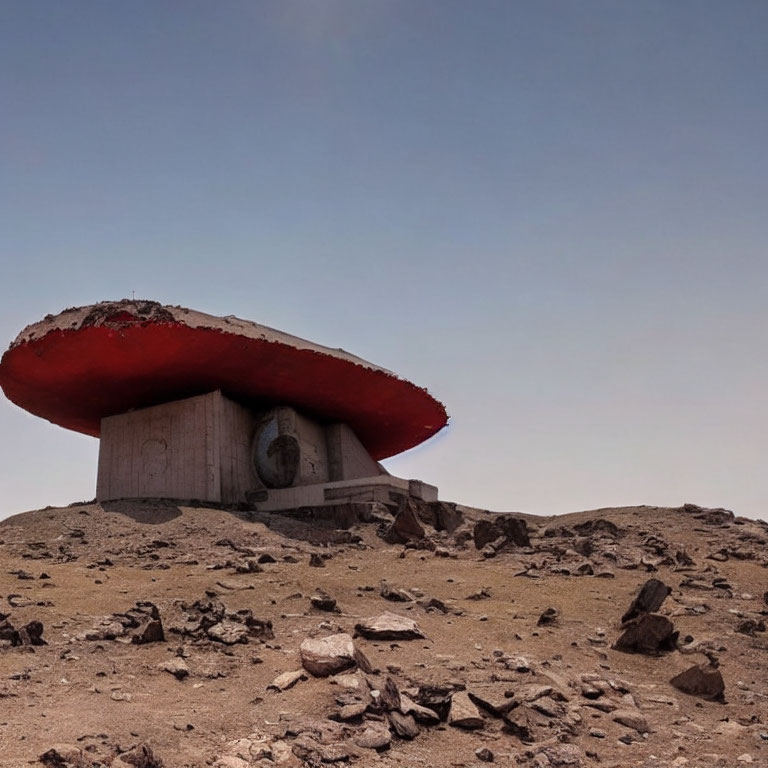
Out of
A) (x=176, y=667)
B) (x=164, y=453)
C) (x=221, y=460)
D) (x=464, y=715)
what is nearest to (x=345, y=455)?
(x=221, y=460)

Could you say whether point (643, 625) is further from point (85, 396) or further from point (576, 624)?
point (85, 396)

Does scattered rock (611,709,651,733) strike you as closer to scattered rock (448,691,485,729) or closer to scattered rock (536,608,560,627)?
scattered rock (448,691,485,729)

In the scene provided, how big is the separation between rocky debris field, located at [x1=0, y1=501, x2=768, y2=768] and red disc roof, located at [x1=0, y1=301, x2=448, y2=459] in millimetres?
4187

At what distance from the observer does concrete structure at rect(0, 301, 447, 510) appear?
15211 millimetres

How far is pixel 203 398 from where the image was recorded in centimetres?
1686

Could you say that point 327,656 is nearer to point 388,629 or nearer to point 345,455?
point 388,629

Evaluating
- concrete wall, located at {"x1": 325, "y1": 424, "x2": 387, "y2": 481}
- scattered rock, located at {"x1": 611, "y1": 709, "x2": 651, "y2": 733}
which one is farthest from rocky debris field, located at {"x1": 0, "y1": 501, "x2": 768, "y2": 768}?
concrete wall, located at {"x1": 325, "y1": 424, "x2": 387, "y2": 481}

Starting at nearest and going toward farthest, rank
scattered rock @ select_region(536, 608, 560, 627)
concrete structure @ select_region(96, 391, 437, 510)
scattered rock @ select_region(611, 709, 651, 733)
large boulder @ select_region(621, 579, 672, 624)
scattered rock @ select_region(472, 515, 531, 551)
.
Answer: scattered rock @ select_region(611, 709, 651, 733), scattered rock @ select_region(536, 608, 560, 627), large boulder @ select_region(621, 579, 672, 624), scattered rock @ select_region(472, 515, 531, 551), concrete structure @ select_region(96, 391, 437, 510)

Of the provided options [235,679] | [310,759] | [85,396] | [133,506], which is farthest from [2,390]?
[310,759]

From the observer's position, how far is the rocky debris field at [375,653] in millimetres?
4598

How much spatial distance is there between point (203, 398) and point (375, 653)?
11.3 metres

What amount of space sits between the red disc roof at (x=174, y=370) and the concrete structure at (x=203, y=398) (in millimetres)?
30

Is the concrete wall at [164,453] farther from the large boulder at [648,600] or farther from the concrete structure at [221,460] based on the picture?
the large boulder at [648,600]

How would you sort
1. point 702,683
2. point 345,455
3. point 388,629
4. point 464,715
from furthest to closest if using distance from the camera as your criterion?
point 345,455 < point 388,629 < point 702,683 < point 464,715
